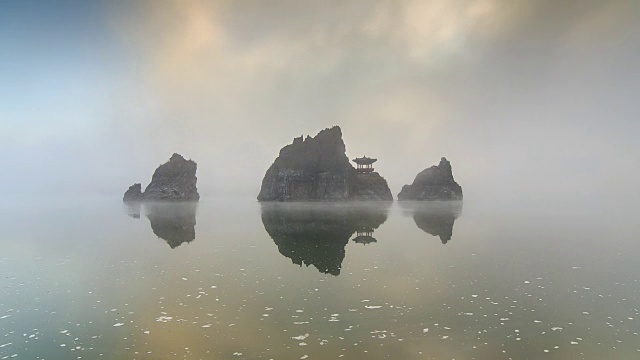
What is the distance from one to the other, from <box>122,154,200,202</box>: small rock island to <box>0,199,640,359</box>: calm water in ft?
455

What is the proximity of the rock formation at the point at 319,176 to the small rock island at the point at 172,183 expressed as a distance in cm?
3785

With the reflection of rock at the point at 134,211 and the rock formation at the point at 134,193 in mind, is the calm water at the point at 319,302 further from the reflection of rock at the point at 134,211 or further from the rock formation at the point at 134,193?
the rock formation at the point at 134,193

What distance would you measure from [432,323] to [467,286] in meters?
7.49

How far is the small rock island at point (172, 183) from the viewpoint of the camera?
16900 centimetres

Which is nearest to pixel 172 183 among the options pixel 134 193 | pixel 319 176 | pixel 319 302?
pixel 134 193

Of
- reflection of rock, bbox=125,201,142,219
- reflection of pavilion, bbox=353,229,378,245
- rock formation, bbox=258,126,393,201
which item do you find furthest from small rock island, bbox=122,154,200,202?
reflection of pavilion, bbox=353,229,378,245

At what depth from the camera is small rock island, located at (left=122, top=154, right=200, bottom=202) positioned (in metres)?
169

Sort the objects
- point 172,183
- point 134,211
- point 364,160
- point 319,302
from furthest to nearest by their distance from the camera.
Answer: point 364,160
point 172,183
point 134,211
point 319,302

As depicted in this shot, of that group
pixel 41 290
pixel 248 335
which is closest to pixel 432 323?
pixel 248 335

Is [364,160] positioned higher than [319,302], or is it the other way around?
[364,160]

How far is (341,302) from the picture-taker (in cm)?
1916

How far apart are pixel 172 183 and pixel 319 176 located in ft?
233

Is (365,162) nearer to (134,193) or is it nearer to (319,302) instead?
(134,193)

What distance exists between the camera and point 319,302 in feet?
63.0
